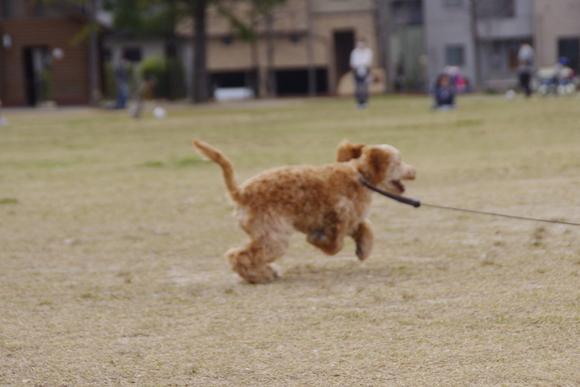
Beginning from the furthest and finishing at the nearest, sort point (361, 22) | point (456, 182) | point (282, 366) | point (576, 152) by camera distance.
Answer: point (361, 22) < point (576, 152) < point (456, 182) < point (282, 366)

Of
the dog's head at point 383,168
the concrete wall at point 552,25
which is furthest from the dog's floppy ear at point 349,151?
the concrete wall at point 552,25

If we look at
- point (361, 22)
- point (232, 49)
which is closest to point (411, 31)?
point (361, 22)

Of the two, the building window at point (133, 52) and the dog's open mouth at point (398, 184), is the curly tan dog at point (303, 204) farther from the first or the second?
the building window at point (133, 52)

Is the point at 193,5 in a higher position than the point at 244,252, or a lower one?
higher

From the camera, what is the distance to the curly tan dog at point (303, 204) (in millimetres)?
5129

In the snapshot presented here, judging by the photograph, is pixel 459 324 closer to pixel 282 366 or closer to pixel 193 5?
pixel 282 366

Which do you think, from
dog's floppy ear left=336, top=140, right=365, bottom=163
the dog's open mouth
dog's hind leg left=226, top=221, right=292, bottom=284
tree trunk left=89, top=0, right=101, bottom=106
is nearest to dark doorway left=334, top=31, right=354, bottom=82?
tree trunk left=89, top=0, right=101, bottom=106

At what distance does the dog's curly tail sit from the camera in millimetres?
5234

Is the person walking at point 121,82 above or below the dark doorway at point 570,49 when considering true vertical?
below

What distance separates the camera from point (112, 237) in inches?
275

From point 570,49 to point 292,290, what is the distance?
39.2 m

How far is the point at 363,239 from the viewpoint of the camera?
5.51 metres

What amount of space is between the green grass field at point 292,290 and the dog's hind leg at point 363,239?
0.14 metres

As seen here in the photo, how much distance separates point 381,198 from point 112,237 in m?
2.64
